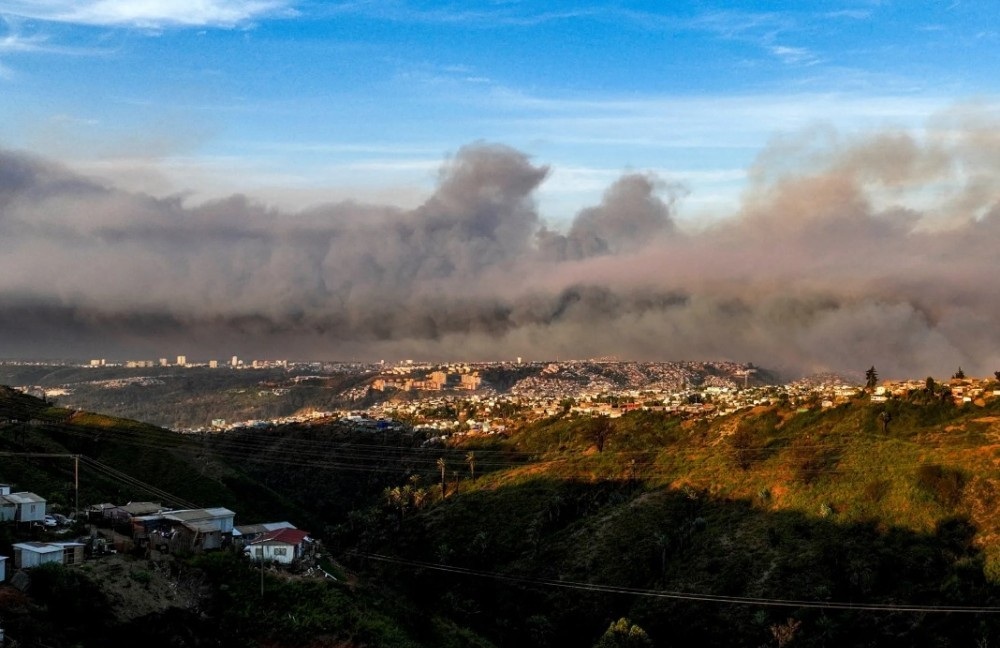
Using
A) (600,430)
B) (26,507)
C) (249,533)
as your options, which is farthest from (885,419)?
(26,507)

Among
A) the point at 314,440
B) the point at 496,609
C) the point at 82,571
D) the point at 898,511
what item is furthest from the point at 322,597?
the point at 314,440

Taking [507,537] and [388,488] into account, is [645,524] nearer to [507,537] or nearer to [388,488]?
[507,537]

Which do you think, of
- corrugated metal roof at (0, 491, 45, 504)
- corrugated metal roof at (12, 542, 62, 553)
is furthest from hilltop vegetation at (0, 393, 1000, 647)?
corrugated metal roof at (0, 491, 45, 504)

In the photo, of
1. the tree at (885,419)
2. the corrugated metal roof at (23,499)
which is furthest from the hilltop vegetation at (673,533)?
the corrugated metal roof at (23,499)

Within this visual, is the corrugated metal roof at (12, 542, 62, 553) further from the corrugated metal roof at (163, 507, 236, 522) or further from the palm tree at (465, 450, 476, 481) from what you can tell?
the palm tree at (465, 450, 476, 481)

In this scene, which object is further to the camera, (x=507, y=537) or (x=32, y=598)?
(x=507, y=537)

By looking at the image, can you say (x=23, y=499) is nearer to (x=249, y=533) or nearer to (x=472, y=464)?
(x=249, y=533)
